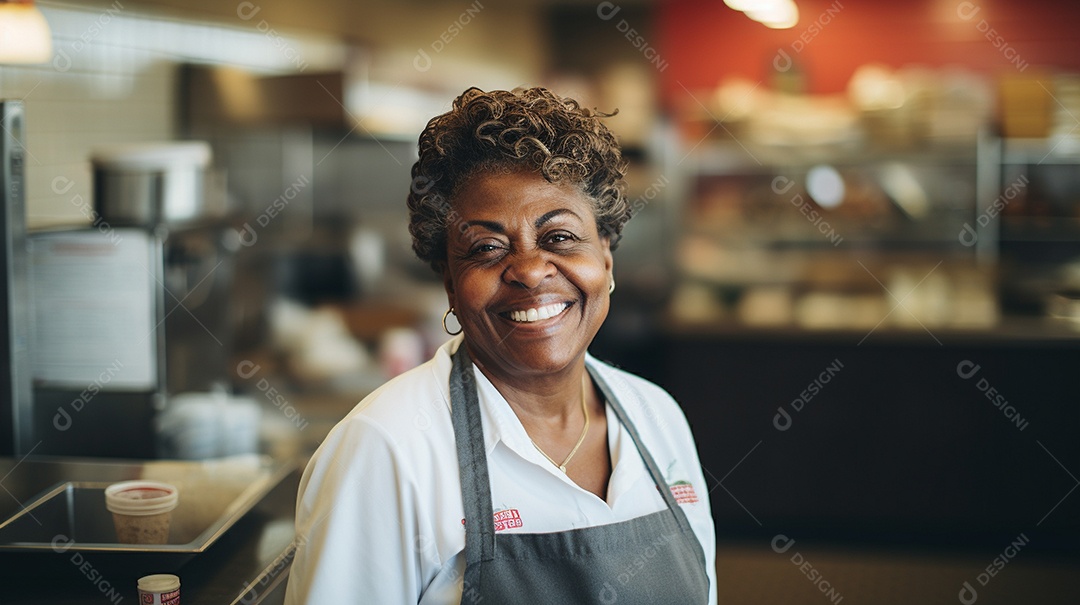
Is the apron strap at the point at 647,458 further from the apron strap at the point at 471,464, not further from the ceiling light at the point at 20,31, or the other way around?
the ceiling light at the point at 20,31

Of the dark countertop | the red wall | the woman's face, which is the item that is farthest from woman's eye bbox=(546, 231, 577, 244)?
the red wall

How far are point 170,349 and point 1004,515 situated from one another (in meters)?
3.51

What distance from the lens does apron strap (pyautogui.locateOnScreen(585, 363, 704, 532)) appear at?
1.81 m

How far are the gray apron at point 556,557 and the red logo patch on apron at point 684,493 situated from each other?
74 millimetres

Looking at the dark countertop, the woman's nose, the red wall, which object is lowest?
the dark countertop

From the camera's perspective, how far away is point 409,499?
151cm

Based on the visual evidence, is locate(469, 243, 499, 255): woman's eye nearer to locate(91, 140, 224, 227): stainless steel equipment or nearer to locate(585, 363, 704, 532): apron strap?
locate(585, 363, 704, 532): apron strap

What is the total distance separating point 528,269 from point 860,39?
253 inches

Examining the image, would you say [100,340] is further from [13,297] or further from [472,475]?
[472,475]

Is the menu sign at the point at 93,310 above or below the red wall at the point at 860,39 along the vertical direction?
below

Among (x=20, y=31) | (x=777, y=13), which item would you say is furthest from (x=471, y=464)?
(x=777, y=13)

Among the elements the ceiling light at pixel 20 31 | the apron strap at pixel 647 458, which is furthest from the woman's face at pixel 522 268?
the ceiling light at pixel 20 31

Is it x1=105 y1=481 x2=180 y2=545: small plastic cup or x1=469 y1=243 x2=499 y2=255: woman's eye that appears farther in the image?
x1=105 y1=481 x2=180 y2=545: small plastic cup

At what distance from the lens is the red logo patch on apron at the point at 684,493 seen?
6.07 feet
